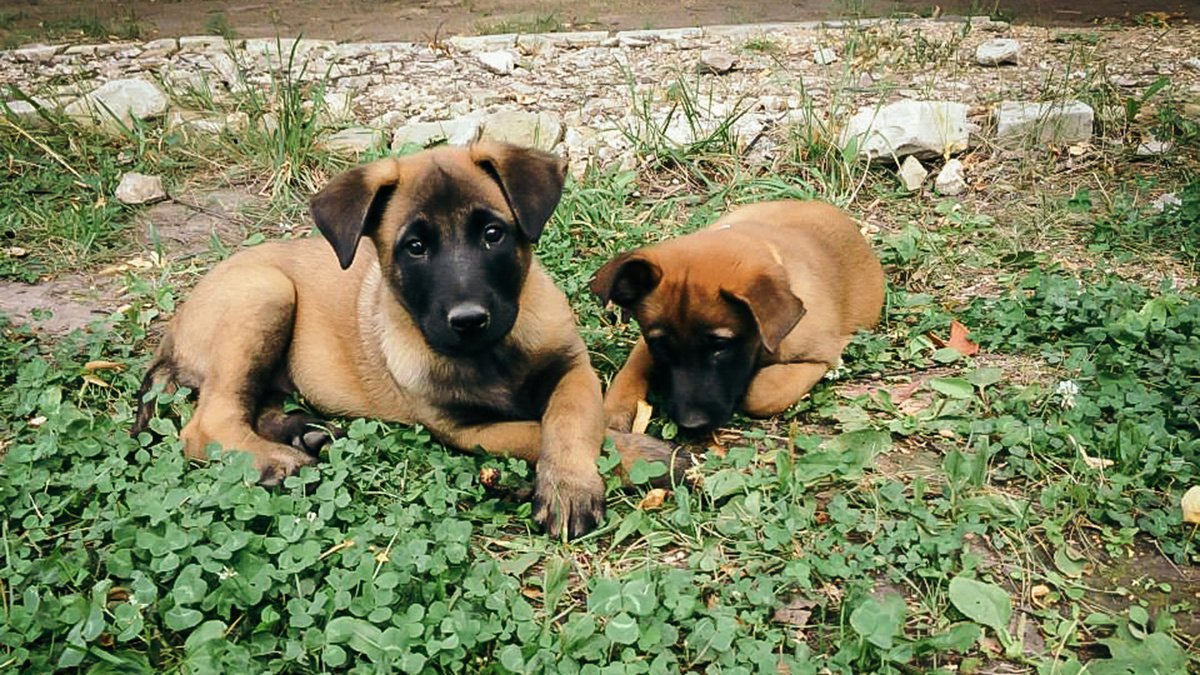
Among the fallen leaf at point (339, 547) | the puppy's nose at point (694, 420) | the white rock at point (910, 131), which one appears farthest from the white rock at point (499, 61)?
the fallen leaf at point (339, 547)

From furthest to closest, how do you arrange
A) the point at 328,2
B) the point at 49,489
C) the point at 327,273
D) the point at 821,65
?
the point at 328,2, the point at 821,65, the point at 327,273, the point at 49,489

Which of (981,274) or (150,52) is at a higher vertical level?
(150,52)

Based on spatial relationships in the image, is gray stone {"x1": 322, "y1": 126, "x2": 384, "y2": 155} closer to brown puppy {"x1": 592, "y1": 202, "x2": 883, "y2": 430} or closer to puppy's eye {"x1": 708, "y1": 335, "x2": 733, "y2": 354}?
brown puppy {"x1": 592, "y1": 202, "x2": 883, "y2": 430}

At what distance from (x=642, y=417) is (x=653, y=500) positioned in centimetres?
66

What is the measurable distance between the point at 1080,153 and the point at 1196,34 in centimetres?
263

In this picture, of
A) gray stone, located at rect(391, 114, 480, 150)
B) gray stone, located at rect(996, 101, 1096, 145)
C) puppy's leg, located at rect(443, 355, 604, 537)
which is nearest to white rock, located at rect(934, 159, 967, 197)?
gray stone, located at rect(996, 101, 1096, 145)

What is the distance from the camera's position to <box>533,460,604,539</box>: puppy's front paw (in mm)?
3350

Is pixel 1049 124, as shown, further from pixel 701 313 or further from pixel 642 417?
pixel 642 417

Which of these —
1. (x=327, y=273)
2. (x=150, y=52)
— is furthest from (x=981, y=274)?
(x=150, y=52)

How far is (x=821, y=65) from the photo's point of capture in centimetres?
762

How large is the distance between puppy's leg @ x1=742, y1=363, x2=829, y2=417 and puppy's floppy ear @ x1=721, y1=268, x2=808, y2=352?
270mm

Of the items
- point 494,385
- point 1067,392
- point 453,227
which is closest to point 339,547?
point 494,385

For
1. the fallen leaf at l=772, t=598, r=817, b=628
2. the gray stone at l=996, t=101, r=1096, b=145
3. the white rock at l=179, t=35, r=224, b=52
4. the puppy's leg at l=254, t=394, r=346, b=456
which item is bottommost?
the fallen leaf at l=772, t=598, r=817, b=628

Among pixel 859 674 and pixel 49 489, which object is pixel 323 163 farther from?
pixel 859 674
